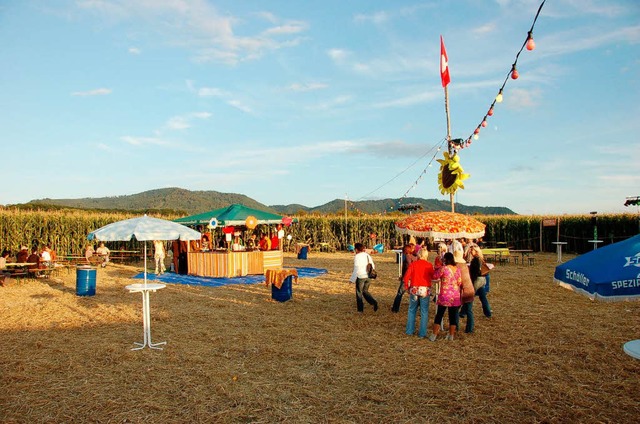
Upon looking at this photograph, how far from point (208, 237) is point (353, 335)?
1302 centimetres

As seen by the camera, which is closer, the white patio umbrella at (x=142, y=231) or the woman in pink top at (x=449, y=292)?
Answer: the woman in pink top at (x=449, y=292)

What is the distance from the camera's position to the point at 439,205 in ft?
349

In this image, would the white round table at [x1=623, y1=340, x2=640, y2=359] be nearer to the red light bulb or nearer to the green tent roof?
the red light bulb

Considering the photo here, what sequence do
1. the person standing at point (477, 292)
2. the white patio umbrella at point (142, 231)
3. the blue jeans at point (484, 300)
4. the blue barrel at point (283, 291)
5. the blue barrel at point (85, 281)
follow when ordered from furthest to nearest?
1. the blue barrel at point (85, 281)
2. the blue barrel at point (283, 291)
3. the blue jeans at point (484, 300)
4. the person standing at point (477, 292)
5. the white patio umbrella at point (142, 231)

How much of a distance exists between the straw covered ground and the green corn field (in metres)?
12.3

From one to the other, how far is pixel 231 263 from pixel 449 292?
10.8 metres

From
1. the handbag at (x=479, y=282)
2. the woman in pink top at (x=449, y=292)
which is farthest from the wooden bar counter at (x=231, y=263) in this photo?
the woman in pink top at (x=449, y=292)

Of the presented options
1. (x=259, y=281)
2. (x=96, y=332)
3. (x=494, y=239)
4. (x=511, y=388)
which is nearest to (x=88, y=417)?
(x=96, y=332)

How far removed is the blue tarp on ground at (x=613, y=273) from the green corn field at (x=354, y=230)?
22748mm

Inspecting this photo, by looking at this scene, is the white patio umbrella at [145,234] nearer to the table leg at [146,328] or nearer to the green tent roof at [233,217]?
the table leg at [146,328]

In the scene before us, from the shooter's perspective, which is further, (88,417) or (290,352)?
(290,352)

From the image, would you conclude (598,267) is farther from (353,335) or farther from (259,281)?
(259,281)

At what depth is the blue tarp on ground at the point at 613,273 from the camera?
3.50m

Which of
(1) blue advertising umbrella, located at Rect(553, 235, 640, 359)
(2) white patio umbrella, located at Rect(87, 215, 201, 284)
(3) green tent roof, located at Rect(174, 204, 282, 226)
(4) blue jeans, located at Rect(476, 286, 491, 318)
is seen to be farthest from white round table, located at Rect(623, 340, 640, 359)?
(3) green tent roof, located at Rect(174, 204, 282, 226)
